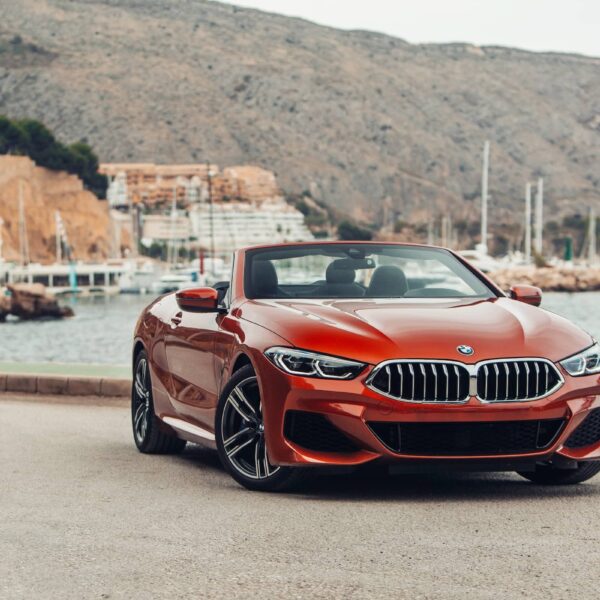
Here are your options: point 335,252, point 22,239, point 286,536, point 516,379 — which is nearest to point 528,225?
point 22,239

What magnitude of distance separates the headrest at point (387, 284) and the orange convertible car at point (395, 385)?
0.03m

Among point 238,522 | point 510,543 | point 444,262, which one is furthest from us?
point 444,262

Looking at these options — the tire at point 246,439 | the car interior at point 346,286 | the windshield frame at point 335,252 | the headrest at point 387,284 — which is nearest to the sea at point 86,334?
the windshield frame at point 335,252

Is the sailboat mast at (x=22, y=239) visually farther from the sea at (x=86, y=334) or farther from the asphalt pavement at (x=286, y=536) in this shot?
the asphalt pavement at (x=286, y=536)

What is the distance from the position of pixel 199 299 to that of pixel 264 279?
0.41 metres

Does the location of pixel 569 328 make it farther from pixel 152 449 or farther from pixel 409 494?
pixel 152 449

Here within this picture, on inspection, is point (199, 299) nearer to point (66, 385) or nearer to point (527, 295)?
point (527, 295)

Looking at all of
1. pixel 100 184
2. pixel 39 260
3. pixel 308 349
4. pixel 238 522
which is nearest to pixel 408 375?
pixel 308 349

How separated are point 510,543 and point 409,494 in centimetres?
160

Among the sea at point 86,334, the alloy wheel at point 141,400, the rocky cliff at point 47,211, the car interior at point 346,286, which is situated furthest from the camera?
the rocky cliff at point 47,211

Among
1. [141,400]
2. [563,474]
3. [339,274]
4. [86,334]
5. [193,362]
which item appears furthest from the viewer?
[86,334]

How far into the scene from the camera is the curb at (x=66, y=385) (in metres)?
14.5

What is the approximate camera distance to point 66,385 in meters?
14.8

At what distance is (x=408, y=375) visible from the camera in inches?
283
